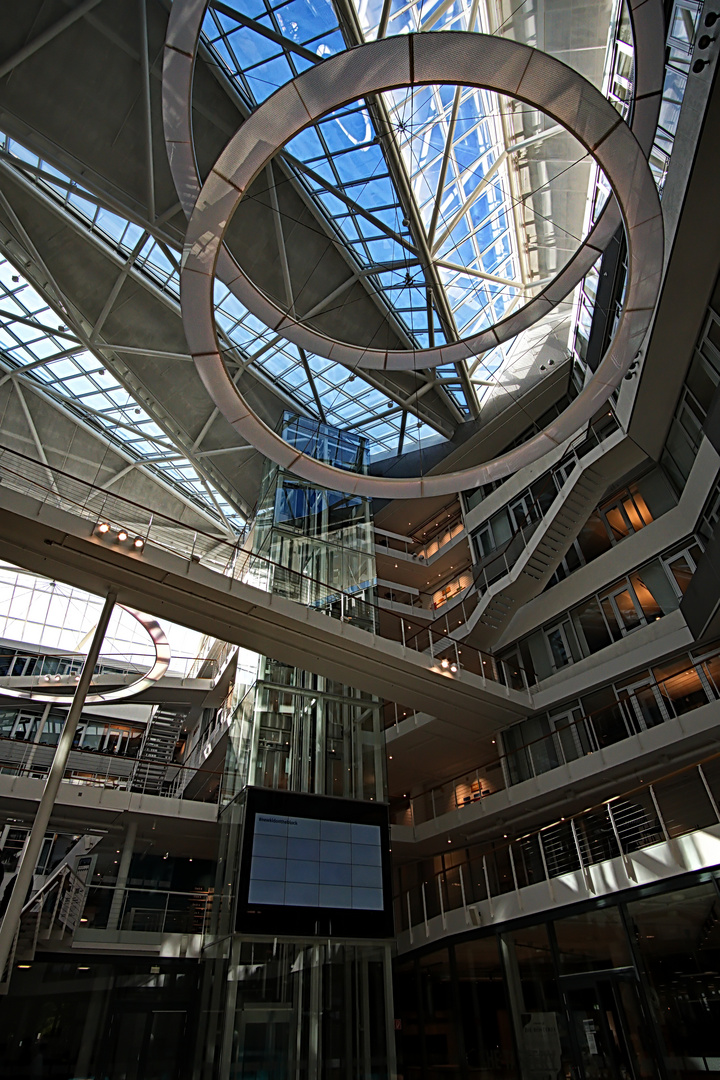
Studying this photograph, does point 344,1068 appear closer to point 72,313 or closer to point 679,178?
point 679,178

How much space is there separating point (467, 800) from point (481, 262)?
22708 mm

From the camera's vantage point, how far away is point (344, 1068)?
14312 millimetres

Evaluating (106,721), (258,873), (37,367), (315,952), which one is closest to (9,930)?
(258,873)

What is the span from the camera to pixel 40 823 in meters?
12.2

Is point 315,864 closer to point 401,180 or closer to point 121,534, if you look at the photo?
point 121,534

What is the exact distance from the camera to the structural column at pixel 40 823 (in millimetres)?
11180

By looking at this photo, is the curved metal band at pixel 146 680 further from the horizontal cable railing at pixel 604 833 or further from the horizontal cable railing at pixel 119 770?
the horizontal cable railing at pixel 604 833

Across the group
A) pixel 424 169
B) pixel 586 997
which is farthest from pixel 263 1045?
pixel 424 169

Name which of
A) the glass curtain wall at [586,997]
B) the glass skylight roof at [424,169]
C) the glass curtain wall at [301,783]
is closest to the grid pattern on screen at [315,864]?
the glass curtain wall at [301,783]

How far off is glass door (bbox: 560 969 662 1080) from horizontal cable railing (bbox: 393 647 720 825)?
6146mm

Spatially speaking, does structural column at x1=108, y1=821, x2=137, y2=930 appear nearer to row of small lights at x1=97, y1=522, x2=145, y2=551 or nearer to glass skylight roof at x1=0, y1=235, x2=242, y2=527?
row of small lights at x1=97, y1=522, x2=145, y2=551

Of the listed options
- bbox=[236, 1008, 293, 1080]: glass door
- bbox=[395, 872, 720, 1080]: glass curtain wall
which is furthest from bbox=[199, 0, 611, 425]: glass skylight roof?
bbox=[236, 1008, 293, 1080]: glass door

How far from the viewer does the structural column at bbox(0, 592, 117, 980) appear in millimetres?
11180

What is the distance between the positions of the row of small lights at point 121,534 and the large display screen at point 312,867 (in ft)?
24.7
